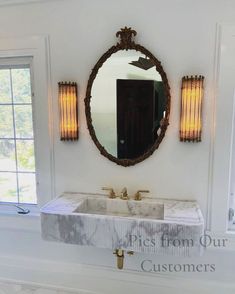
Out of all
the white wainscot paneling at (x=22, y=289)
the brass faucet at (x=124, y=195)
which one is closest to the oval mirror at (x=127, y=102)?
the brass faucet at (x=124, y=195)

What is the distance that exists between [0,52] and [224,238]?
233 centimetres

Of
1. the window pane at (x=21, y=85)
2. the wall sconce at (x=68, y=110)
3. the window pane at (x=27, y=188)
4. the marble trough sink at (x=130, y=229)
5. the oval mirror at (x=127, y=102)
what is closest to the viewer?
the marble trough sink at (x=130, y=229)

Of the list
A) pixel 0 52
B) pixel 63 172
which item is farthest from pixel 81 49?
pixel 63 172

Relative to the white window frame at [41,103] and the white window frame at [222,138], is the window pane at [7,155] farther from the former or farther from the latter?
the white window frame at [222,138]

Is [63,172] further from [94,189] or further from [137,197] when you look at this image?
[137,197]

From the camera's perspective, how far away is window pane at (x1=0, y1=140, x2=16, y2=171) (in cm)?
246

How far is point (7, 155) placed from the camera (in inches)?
97.4

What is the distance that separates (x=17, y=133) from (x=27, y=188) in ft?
1.66

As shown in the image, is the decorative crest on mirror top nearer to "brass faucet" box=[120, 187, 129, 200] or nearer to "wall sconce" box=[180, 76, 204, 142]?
"wall sconce" box=[180, 76, 204, 142]

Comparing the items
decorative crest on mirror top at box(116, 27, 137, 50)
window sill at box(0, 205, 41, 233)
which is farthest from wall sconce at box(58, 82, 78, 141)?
window sill at box(0, 205, 41, 233)

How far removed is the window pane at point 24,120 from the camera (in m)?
2.37

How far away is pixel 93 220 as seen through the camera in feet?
5.87

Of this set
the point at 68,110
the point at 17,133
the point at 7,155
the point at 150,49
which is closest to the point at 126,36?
the point at 150,49

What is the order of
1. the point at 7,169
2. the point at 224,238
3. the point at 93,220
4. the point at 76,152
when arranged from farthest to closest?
the point at 7,169
the point at 76,152
the point at 224,238
the point at 93,220
